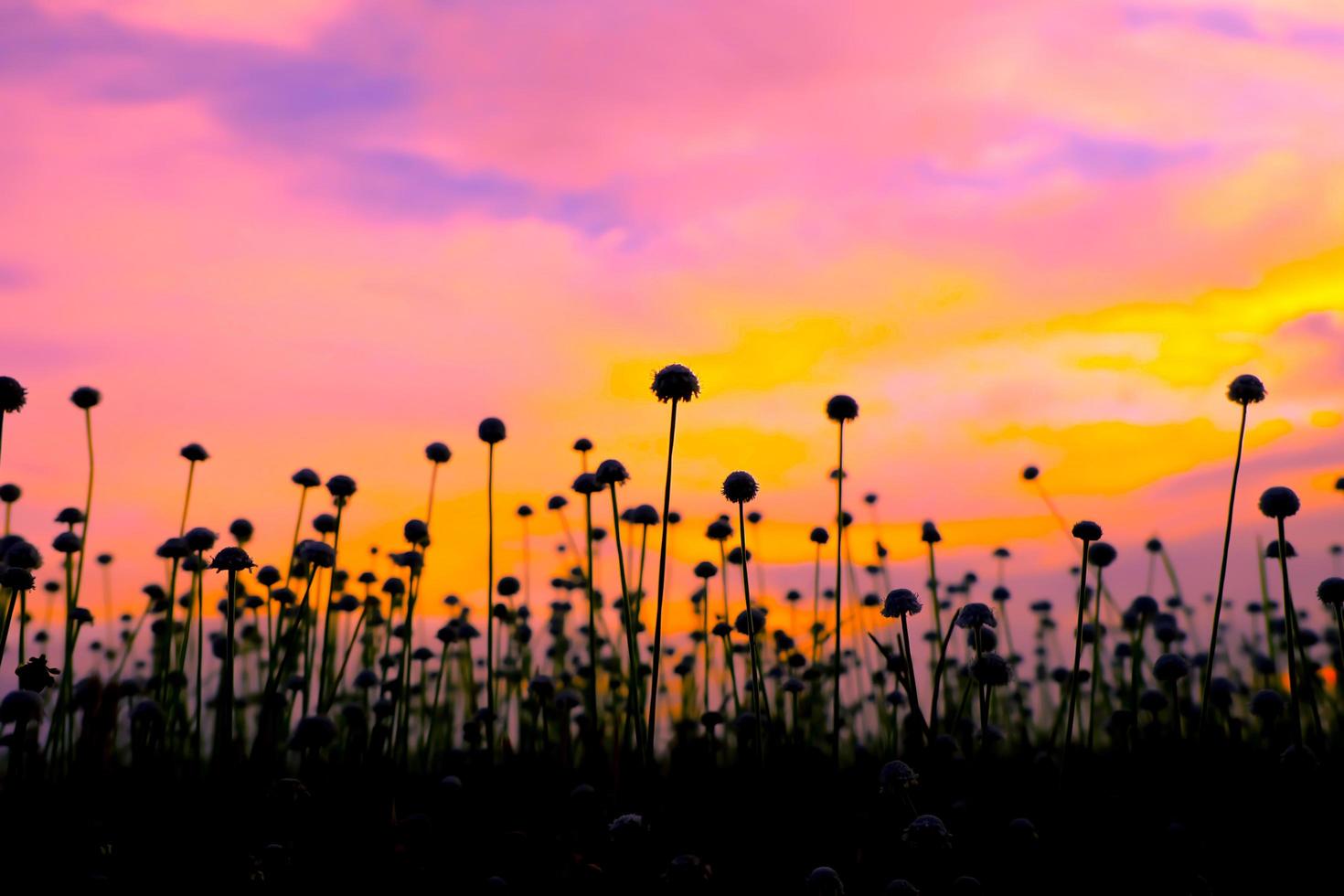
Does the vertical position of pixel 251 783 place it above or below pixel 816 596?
below

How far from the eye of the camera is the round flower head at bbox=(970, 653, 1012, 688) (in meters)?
4.45

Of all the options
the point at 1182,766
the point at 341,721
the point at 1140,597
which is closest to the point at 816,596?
the point at 1140,597

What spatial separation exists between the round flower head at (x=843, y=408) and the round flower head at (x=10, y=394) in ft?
12.8

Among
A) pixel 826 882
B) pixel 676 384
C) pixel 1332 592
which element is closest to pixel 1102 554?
pixel 1332 592

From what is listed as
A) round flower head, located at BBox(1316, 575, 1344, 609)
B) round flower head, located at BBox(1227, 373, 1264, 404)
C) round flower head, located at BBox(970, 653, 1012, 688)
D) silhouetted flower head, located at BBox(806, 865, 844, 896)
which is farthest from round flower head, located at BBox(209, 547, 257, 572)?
round flower head, located at BBox(1316, 575, 1344, 609)

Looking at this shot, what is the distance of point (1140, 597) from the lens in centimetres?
728

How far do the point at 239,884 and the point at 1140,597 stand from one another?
6.02 m

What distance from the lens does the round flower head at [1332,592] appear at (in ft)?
17.3

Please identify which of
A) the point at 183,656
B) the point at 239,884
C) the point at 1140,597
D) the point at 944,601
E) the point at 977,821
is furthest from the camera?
the point at 944,601

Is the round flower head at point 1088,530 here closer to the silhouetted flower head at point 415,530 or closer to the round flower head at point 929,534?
the round flower head at point 929,534

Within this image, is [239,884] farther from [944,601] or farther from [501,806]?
[944,601]

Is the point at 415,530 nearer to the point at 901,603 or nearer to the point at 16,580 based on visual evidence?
the point at 16,580

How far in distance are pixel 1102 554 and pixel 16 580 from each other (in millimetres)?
6163

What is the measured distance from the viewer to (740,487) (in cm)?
465
